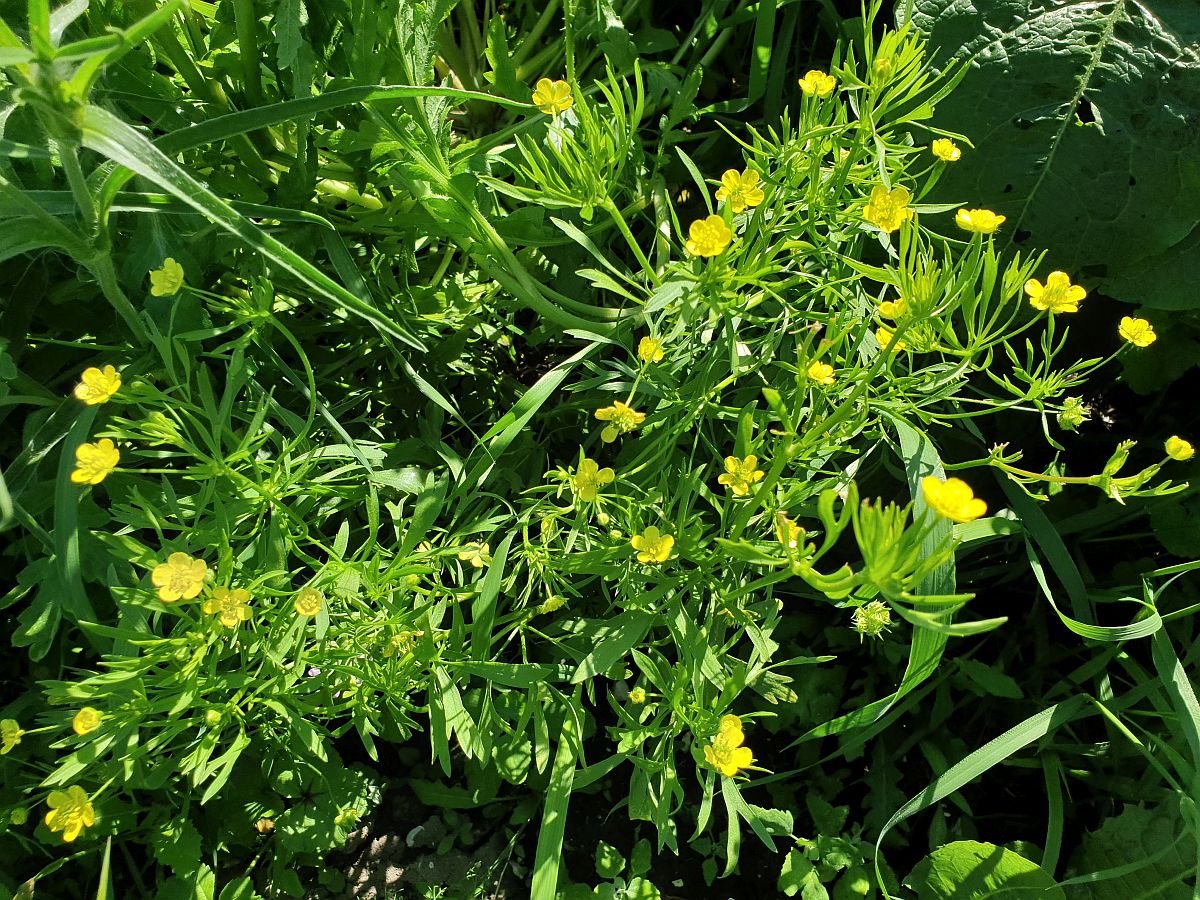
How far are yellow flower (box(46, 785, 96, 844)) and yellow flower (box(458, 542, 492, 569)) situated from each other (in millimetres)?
509

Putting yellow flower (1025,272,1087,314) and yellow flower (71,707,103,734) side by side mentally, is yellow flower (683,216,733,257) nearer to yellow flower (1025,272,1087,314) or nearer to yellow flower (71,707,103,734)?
yellow flower (1025,272,1087,314)

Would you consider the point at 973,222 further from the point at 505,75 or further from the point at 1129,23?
the point at 1129,23

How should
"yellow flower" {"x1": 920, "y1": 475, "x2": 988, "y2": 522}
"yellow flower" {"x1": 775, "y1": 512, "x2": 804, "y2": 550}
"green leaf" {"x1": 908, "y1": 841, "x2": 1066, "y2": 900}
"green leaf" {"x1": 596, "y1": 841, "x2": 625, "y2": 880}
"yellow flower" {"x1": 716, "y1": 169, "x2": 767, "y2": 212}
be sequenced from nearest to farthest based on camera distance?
1. "yellow flower" {"x1": 920, "y1": 475, "x2": 988, "y2": 522}
2. "yellow flower" {"x1": 775, "y1": 512, "x2": 804, "y2": 550}
3. "yellow flower" {"x1": 716, "y1": 169, "x2": 767, "y2": 212}
4. "green leaf" {"x1": 908, "y1": 841, "x2": 1066, "y2": 900}
5. "green leaf" {"x1": 596, "y1": 841, "x2": 625, "y2": 880}

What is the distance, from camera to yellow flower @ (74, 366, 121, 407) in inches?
35.6

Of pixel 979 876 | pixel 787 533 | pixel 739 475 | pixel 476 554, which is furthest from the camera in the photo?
pixel 979 876

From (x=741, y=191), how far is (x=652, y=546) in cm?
41

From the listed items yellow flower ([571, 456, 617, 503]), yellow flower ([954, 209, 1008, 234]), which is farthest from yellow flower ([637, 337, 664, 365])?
yellow flower ([954, 209, 1008, 234])

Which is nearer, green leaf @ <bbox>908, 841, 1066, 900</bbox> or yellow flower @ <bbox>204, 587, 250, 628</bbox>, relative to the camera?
yellow flower @ <bbox>204, 587, 250, 628</bbox>

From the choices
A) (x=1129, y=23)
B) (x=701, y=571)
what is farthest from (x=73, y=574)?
(x=1129, y=23)

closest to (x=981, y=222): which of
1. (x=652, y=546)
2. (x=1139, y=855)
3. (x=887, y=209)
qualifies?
(x=887, y=209)

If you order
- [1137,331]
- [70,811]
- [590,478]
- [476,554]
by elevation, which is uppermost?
[1137,331]

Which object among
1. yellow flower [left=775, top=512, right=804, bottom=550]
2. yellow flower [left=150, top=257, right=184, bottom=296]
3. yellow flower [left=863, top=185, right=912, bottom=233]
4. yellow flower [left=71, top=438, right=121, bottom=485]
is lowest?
yellow flower [left=775, top=512, right=804, bottom=550]

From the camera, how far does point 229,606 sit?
92cm

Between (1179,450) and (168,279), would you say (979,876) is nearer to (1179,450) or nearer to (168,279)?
(1179,450)
